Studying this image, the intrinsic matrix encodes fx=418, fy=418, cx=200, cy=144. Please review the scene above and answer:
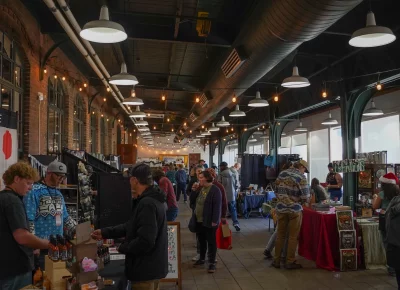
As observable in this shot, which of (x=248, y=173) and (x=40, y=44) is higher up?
(x=40, y=44)

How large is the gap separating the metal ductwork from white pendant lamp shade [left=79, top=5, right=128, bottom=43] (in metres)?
1.77

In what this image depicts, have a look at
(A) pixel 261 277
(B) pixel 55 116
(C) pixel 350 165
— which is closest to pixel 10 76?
(B) pixel 55 116

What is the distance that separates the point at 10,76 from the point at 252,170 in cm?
846

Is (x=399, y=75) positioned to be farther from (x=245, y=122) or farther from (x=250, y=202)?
(x=245, y=122)

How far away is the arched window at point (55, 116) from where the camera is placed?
9.05 m

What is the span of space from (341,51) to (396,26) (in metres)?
2.13

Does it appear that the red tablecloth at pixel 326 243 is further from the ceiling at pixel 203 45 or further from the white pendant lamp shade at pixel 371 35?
the ceiling at pixel 203 45

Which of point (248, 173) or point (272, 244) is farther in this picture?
point (248, 173)

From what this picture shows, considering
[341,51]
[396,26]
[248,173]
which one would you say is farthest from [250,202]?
[396,26]

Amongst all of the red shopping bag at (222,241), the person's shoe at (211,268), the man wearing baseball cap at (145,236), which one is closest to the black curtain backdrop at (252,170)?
the red shopping bag at (222,241)

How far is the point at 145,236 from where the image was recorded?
9.27 feet

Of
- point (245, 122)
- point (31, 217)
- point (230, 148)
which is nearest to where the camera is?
point (31, 217)

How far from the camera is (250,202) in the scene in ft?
40.7

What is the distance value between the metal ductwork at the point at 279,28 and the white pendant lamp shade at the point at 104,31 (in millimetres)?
1767
